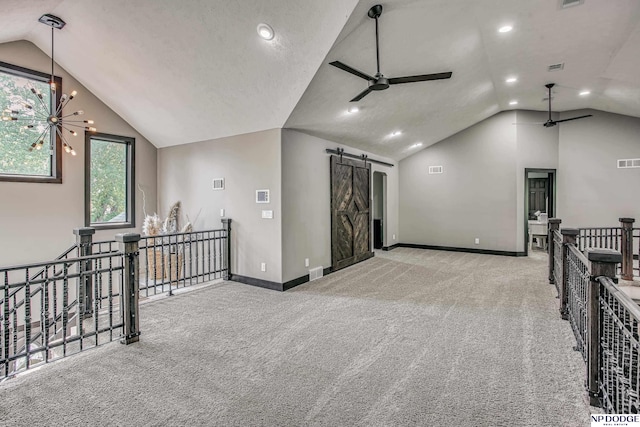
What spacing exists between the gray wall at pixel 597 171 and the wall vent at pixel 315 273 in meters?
6.31

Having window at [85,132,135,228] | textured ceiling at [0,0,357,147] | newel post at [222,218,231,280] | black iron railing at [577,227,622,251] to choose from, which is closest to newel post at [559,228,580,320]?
black iron railing at [577,227,622,251]

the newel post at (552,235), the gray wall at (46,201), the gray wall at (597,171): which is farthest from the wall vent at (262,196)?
the gray wall at (597,171)

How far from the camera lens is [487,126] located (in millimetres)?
8195

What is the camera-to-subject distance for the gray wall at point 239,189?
199 inches

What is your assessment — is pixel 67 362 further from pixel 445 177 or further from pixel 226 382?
pixel 445 177

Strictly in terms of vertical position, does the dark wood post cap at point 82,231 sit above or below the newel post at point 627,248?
above

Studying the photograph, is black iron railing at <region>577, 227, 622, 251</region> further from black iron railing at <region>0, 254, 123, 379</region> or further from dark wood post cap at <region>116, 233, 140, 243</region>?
black iron railing at <region>0, 254, 123, 379</region>

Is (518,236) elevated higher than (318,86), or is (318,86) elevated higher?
(318,86)

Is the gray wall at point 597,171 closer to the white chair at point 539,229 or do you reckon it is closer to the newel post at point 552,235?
the white chair at point 539,229

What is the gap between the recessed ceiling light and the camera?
→ 3402 millimetres

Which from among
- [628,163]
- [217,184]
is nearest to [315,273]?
[217,184]

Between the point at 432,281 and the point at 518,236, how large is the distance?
3.82m

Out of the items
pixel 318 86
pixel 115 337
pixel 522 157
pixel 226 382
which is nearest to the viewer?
pixel 226 382

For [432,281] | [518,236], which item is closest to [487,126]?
[518,236]
